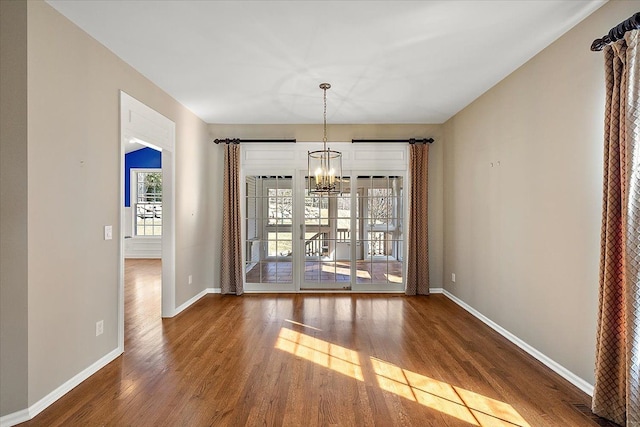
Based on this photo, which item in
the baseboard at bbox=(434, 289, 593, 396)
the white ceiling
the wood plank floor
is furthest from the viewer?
the baseboard at bbox=(434, 289, 593, 396)

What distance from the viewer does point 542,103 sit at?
320 centimetres

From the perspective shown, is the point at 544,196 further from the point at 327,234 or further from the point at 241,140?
the point at 241,140

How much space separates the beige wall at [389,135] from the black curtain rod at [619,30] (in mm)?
3436

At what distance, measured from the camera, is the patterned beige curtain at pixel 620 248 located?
206cm

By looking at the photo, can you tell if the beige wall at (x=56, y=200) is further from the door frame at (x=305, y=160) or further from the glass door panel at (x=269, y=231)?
the glass door panel at (x=269, y=231)

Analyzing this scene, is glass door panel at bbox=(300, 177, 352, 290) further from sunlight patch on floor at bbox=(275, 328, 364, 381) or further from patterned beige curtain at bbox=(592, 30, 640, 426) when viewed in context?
patterned beige curtain at bbox=(592, 30, 640, 426)

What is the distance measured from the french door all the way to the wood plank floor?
132 centimetres

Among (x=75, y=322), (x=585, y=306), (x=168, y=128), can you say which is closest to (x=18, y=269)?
(x=75, y=322)

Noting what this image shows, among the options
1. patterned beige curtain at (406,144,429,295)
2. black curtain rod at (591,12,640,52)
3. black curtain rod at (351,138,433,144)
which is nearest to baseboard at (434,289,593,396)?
patterned beige curtain at (406,144,429,295)

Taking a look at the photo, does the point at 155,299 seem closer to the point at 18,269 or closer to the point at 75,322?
the point at 75,322

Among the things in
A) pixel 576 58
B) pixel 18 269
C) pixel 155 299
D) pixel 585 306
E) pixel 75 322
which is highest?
pixel 576 58

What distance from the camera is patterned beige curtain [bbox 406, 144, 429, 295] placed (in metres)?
5.67

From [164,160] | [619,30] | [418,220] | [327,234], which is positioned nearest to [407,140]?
[418,220]

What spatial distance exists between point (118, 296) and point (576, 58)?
14.7 ft
